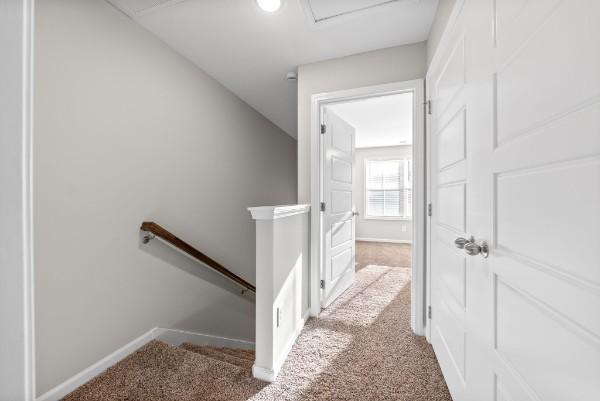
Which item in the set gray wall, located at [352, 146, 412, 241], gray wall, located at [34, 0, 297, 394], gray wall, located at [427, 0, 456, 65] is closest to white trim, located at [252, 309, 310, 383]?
gray wall, located at [34, 0, 297, 394]

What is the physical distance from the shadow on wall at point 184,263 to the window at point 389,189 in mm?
4376

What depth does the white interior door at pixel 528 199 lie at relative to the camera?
0.48 meters

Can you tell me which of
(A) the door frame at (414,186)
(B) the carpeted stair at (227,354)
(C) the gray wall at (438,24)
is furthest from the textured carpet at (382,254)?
(C) the gray wall at (438,24)

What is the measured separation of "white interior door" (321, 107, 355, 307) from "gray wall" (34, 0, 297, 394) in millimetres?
1219

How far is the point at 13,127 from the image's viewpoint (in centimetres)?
98

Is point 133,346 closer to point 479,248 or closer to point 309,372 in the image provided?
point 309,372

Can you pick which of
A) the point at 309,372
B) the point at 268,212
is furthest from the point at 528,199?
the point at 309,372

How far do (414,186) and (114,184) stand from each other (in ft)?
7.15

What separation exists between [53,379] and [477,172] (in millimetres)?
2328

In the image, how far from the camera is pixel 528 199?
2.16 ft

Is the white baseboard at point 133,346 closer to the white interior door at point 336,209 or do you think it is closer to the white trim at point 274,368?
the white trim at point 274,368

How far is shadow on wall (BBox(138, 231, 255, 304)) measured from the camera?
1.91 meters

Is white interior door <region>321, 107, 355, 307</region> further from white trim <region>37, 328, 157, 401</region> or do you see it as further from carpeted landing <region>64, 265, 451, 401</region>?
white trim <region>37, 328, 157, 401</region>

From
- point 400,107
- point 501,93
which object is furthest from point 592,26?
point 400,107
